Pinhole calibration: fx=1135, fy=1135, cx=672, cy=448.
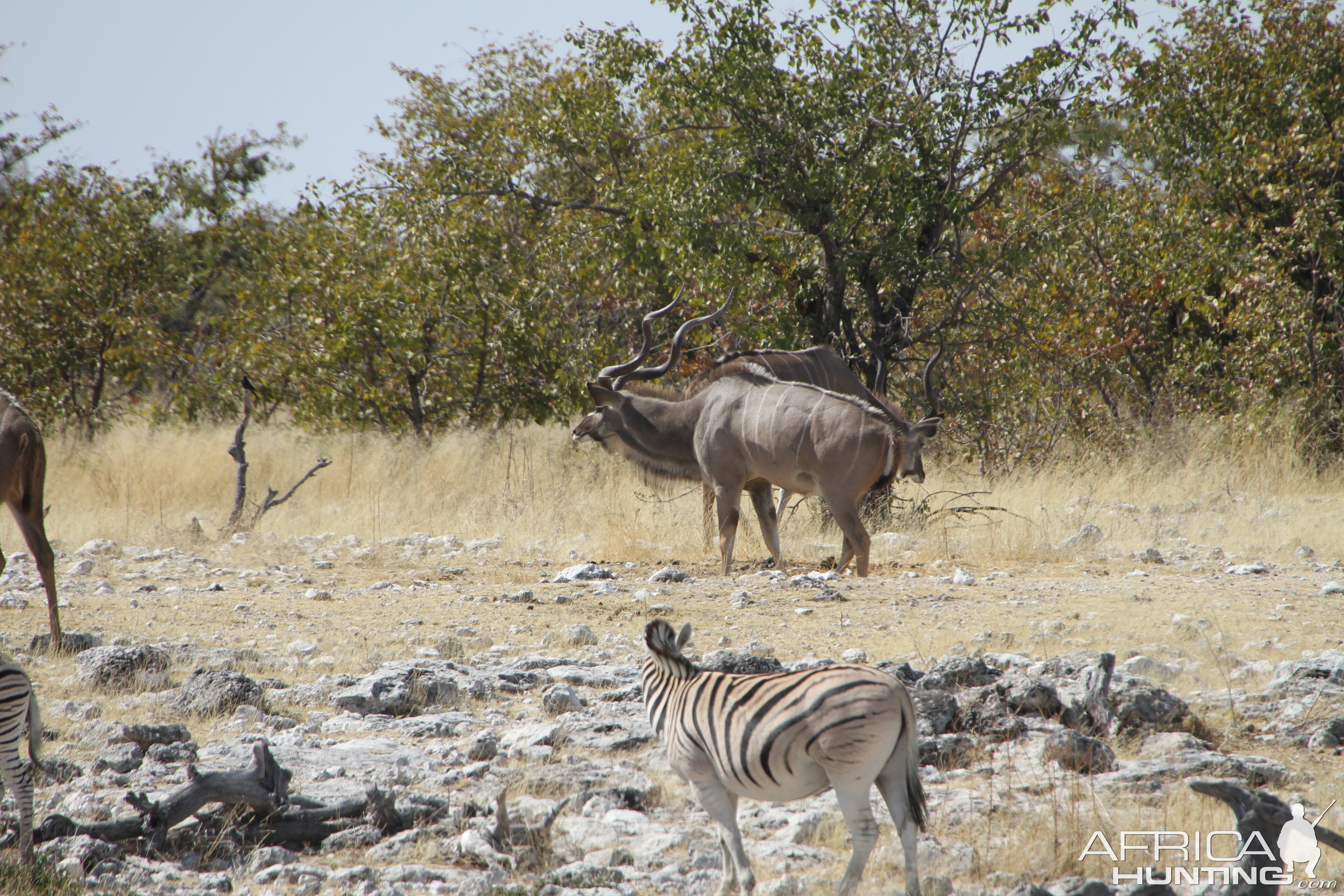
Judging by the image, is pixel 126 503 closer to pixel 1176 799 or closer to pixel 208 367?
pixel 208 367

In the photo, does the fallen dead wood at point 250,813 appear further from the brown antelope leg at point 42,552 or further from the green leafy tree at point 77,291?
the green leafy tree at point 77,291

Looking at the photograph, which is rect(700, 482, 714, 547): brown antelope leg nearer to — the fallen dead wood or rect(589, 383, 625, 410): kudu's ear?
rect(589, 383, 625, 410): kudu's ear

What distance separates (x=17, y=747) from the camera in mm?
3600

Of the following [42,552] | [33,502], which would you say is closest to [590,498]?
[33,502]

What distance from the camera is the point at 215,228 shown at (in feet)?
67.3

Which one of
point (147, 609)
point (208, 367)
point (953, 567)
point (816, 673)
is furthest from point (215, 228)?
point (816, 673)

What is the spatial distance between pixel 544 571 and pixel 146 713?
4252 millimetres

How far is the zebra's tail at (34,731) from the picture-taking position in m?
3.79

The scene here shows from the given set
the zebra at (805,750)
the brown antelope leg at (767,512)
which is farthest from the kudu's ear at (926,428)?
the zebra at (805,750)

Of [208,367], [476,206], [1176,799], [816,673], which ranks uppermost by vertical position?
[476,206]

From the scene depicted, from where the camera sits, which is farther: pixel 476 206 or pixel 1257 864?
pixel 476 206

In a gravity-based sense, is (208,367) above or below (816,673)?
above

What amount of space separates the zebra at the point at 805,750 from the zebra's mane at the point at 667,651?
164 mm

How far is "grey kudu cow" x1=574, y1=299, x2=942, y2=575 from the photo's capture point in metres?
8.60
